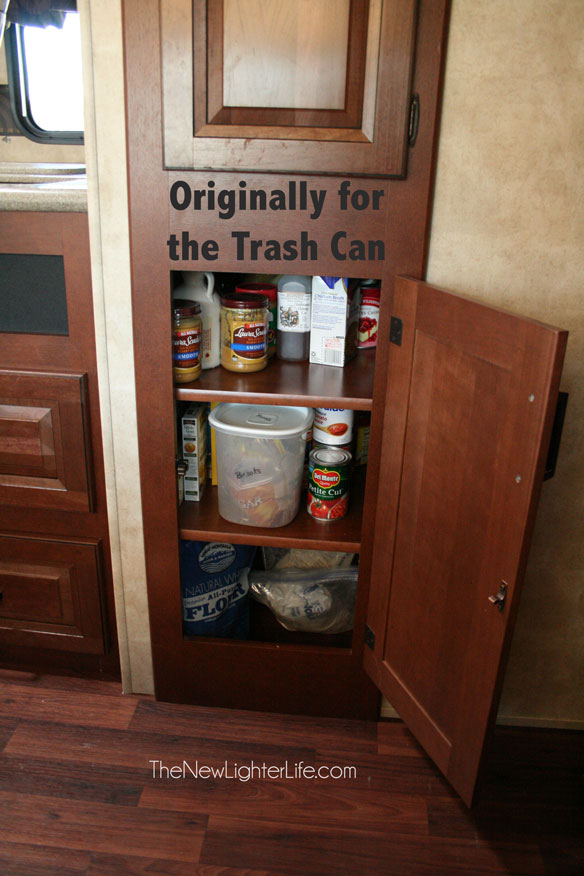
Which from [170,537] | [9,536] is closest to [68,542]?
[9,536]

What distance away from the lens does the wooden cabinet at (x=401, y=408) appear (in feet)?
3.54

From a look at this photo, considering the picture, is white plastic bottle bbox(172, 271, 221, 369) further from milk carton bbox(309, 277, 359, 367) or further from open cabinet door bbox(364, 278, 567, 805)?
open cabinet door bbox(364, 278, 567, 805)

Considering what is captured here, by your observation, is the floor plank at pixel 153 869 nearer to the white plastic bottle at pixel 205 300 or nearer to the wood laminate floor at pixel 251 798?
the wood laminate floor at pixel 251 798

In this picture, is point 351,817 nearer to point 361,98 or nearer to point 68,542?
point 68,542

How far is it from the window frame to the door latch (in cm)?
155

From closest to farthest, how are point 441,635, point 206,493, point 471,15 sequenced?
point 471,15, point 441,635, point 206,493

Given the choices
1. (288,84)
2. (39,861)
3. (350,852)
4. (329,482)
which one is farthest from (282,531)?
(288,84)

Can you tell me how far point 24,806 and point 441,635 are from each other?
3.20 ft

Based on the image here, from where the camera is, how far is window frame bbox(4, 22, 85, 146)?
1.80 metres

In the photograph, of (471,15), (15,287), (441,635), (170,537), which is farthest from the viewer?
(170,537)

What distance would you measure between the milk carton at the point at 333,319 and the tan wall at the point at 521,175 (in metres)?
0.23

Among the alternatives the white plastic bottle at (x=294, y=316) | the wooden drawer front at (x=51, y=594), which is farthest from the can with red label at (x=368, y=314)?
the wooden drawer front at (x=51, y=594)

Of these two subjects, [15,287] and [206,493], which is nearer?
[15,287]

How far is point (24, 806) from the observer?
148cm
